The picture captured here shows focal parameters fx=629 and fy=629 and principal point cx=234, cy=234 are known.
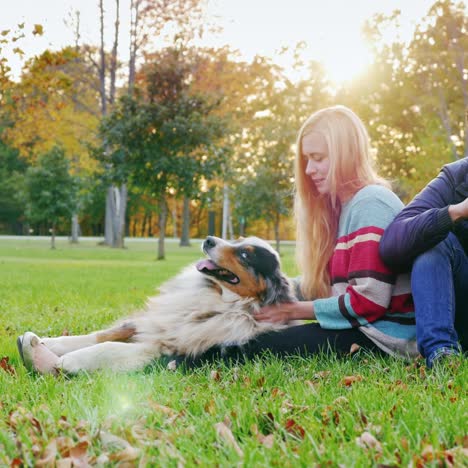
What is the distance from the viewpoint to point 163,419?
2.61 m

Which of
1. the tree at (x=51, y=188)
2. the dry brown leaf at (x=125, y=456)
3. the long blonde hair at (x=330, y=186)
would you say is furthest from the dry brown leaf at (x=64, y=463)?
the tree at (x=51, y=188)

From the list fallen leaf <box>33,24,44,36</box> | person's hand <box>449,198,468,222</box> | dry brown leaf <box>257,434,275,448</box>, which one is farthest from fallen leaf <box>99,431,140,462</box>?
fallen leaf <box>33,24,44,36</box>

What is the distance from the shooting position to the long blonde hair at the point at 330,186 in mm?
3915

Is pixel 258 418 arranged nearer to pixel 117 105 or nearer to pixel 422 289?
pixel 422 289

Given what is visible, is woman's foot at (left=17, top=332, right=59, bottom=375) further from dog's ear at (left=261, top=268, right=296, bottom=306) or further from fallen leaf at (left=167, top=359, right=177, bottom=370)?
dog's ear at (left=261, top=268, right=296, bottom=306)

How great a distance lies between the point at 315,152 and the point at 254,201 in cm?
2262

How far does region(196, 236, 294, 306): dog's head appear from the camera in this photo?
380cm

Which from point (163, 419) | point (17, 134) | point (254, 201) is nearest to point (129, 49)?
point (17, 134)

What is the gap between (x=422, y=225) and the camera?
132 inches

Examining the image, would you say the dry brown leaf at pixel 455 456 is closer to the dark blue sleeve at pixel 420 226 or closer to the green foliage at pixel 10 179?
the dark blue sleeve at pixel 420 226

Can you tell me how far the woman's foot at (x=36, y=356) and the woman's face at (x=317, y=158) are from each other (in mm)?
1952

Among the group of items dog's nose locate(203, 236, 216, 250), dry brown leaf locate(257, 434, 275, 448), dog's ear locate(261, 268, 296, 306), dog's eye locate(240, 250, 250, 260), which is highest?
dog's nose locate(203, 236, 216, 250)

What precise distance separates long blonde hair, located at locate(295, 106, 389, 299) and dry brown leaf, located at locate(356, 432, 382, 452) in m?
1.99

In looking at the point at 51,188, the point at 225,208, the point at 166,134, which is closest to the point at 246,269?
the point at 166,134
